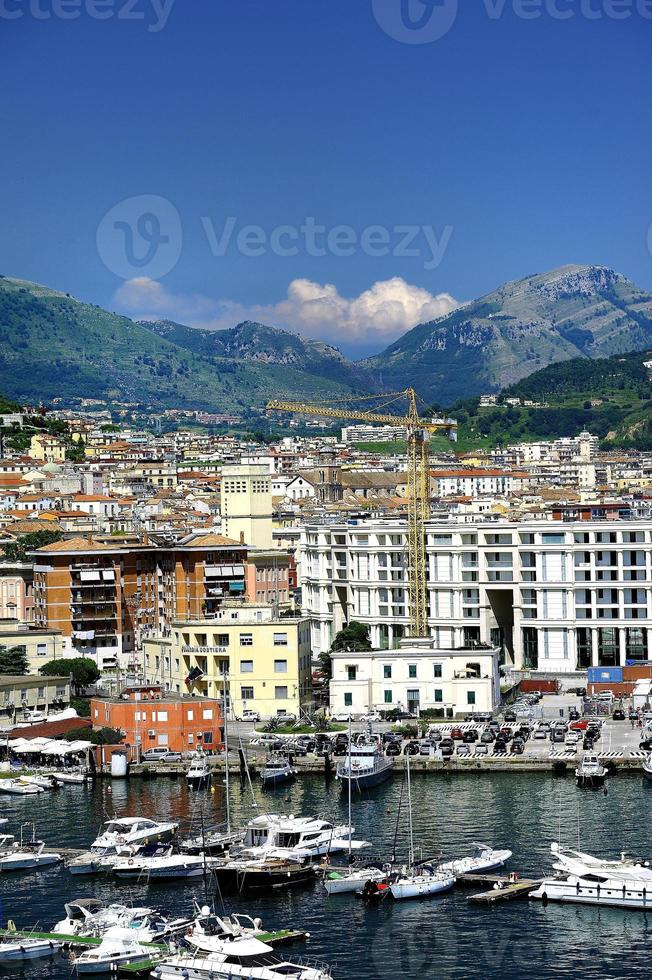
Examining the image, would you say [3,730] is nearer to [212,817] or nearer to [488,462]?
[212,817]

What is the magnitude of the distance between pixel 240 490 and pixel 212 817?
20.7 metres

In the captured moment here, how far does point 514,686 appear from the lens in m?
34.7

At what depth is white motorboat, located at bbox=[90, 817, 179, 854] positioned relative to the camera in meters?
22.5

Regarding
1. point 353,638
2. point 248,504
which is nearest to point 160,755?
point 353,638

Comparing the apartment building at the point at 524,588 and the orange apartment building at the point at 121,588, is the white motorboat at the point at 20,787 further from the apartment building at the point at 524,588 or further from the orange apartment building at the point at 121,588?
the apartment building at the point at 524,588

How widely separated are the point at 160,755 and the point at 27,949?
10.3m

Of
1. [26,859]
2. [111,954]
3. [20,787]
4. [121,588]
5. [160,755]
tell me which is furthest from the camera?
[121,588]

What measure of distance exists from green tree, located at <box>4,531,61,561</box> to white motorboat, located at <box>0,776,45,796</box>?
62.2 ft

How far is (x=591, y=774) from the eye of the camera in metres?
26.3

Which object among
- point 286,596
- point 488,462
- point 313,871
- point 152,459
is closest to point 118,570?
point 286,596

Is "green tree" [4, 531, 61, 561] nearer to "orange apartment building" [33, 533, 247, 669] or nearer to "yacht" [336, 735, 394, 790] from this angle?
"orange apartment building" [33, 533, 247, 669]

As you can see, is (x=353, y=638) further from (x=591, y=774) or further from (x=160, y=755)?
(x=591, y=774)

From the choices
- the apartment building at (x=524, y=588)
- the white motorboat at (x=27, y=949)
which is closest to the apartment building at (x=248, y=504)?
the apartment building at (x=524, y=588)

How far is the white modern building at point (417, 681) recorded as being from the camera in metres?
31.6
